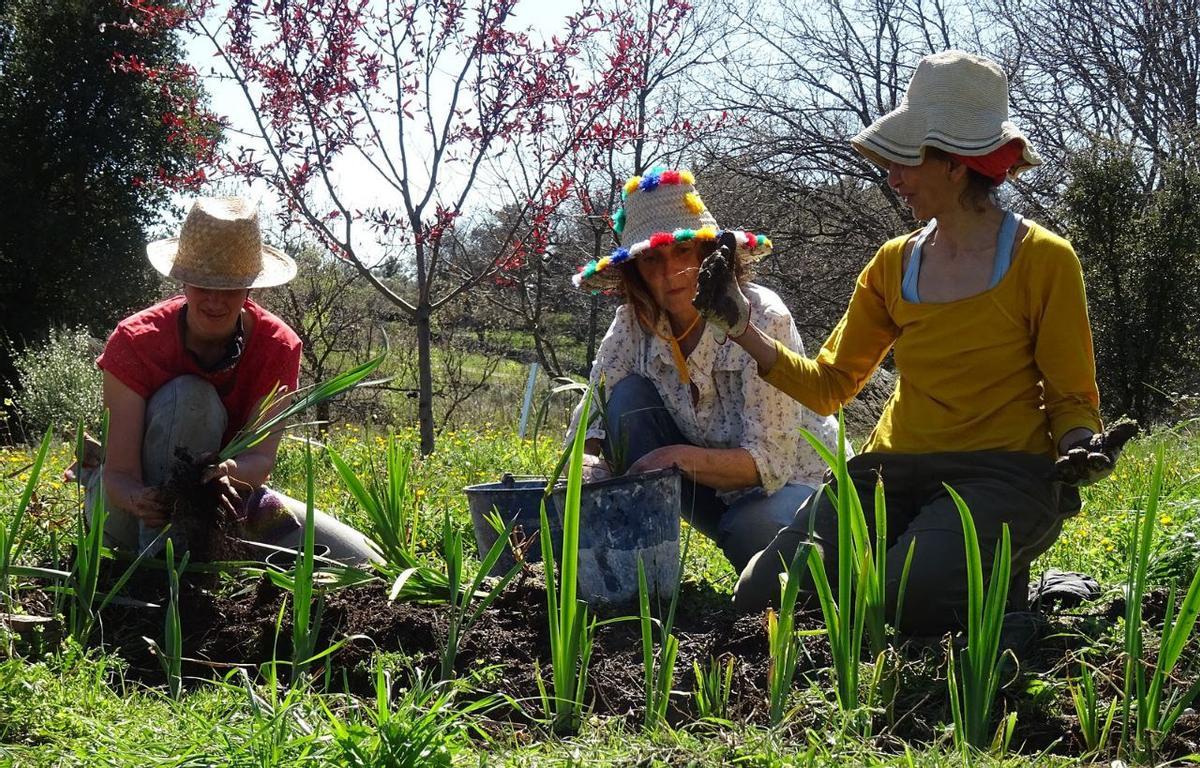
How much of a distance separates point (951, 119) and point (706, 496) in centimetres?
148

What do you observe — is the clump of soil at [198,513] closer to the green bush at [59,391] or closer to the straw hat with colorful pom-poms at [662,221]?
the straw hat with colorful pom-poms at [662,221]

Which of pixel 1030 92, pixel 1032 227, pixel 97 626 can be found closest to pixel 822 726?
pixel 1032 227

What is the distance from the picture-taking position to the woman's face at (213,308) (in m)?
3.27

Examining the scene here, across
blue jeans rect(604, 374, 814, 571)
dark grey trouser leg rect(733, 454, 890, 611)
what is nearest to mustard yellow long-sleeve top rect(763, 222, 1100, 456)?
dark grey trouser leg rect(733, 454, 890, 611)

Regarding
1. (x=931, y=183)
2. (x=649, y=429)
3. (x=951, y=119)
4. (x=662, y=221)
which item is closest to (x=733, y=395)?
(x=649, y=429)

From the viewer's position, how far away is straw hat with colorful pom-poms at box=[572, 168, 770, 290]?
11.3ft

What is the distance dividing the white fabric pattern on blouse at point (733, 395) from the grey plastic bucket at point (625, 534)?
2.04 ft

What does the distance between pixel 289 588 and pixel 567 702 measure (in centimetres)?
81

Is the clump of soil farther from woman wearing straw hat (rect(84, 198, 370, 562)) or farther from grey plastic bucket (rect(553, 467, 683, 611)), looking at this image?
grey plastic bucket (rect(553, 467, 683, 611))

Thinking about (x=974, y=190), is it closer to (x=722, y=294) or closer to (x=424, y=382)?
(x=722, y=294)

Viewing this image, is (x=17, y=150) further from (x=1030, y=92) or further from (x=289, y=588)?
(x=289, y=588)

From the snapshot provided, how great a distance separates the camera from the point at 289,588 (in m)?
2.47

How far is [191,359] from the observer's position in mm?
3385

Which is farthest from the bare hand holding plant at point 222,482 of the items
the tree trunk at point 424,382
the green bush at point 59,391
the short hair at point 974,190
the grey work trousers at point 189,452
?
the green bush at point 59,391
